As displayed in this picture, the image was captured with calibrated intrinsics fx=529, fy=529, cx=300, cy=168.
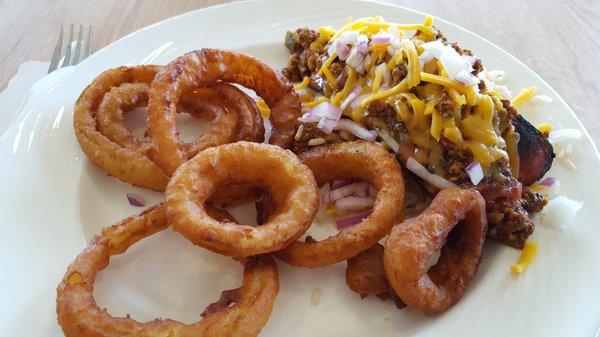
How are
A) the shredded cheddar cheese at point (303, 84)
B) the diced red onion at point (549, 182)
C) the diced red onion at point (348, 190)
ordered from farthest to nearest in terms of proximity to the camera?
1. the shredded cheddar cheese at point (303, 84)
2. the diced red onion at point (348, 190)
3. the diced red onion at point (549, 182)

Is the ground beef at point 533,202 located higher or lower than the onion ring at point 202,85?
lower

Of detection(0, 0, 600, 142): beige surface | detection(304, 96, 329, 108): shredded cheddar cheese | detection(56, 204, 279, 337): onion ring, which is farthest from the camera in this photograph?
detection(0, 0, 600, 142): beige surface

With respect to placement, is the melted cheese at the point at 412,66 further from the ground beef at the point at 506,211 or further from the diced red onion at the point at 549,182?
the diced red onion at the point at 549,182

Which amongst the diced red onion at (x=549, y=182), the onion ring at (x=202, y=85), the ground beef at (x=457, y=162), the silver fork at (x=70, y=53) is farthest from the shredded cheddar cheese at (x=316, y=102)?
the silver fork at (x=70, y=53)

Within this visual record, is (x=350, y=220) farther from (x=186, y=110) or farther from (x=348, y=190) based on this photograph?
(x=186, y=110)

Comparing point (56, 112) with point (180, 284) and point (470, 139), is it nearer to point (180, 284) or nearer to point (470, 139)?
point (180, 284)

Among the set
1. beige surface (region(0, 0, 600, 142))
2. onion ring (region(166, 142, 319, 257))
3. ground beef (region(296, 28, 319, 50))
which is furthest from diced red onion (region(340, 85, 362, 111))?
beige surface (region(0, 0, 600, 142))

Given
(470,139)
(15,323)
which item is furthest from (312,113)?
(15,323)

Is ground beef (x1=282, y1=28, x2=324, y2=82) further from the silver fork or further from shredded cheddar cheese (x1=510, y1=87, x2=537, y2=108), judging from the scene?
the silver fork
